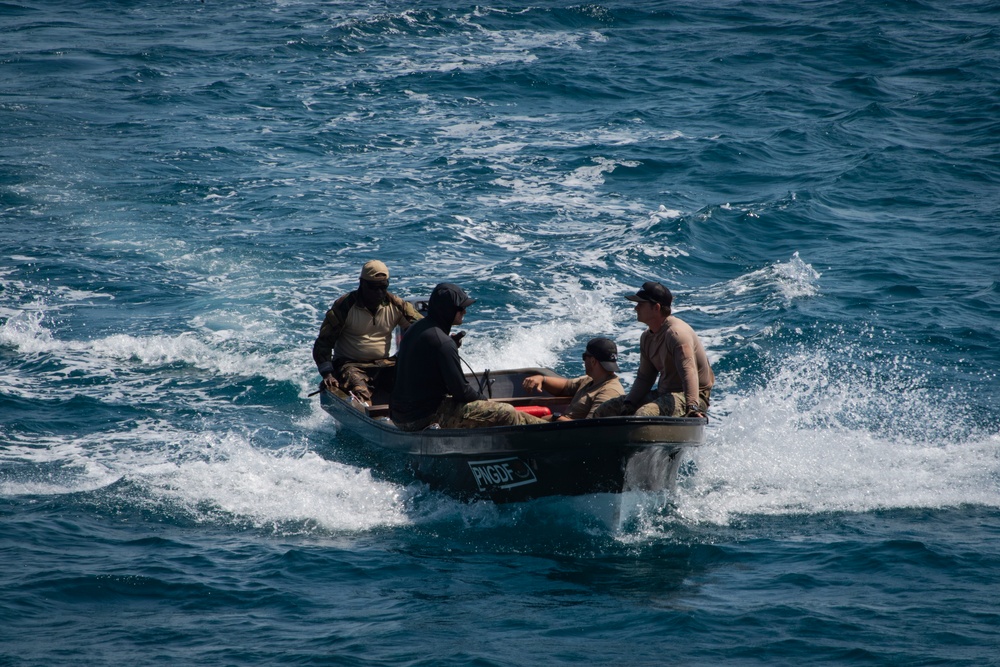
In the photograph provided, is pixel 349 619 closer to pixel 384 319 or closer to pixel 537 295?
pixel 384 319

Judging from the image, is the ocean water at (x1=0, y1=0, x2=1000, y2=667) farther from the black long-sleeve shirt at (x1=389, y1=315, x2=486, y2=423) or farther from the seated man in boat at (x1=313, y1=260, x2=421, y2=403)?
the black long-sleeve shirt at (x1=389, y1=315, x2=486, y2=423)

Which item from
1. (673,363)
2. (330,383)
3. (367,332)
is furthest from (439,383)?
(367,332)

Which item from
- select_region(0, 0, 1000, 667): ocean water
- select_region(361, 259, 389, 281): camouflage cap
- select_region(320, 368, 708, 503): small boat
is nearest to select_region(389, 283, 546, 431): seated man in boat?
select_region(320, 368, 708, 503): small boat

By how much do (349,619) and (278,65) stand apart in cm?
2432

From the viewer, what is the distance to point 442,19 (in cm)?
3325

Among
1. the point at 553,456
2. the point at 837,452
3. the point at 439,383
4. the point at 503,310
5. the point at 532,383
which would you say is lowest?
the point at 837,452

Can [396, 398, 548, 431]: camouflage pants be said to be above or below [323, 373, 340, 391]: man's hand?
above

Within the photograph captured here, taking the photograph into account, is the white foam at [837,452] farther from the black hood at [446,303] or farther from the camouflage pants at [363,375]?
the camouflage pants at [363,375]

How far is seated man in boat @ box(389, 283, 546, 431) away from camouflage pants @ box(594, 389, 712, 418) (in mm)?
695

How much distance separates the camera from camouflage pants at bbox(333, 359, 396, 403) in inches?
464

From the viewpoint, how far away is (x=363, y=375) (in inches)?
473

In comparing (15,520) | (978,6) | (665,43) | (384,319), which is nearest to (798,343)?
(384,319)

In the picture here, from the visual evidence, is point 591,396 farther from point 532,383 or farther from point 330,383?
point 330,383

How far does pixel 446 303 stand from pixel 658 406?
2.07m
